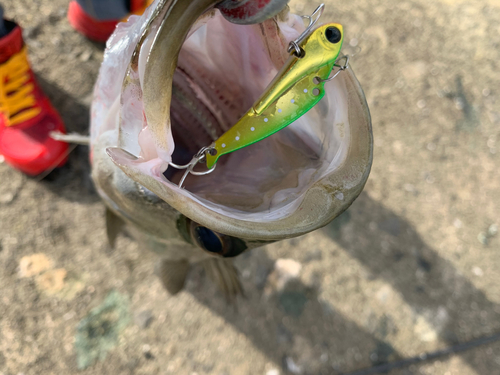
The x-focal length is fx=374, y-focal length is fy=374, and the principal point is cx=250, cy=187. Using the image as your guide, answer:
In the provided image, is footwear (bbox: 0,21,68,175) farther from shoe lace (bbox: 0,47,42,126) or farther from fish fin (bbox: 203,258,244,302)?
fish fin (bbox: 203,258,244,302)

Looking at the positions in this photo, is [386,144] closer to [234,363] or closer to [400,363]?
[400,363]

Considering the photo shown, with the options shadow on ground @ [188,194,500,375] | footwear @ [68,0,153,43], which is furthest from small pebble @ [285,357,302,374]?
footwear @ [68,0,153,43]

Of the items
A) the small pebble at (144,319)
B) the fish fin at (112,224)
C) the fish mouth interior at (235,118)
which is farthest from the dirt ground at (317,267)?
the fish mouth interior at (235,118)

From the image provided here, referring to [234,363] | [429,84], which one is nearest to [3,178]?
[234,363]

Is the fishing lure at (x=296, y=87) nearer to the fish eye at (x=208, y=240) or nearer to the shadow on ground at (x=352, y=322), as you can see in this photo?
the fish eye at (x=208, y=240)

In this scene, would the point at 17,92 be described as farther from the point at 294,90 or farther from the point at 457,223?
the point at 457,223

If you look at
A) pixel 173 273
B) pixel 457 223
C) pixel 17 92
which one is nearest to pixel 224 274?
pixel 173 273
